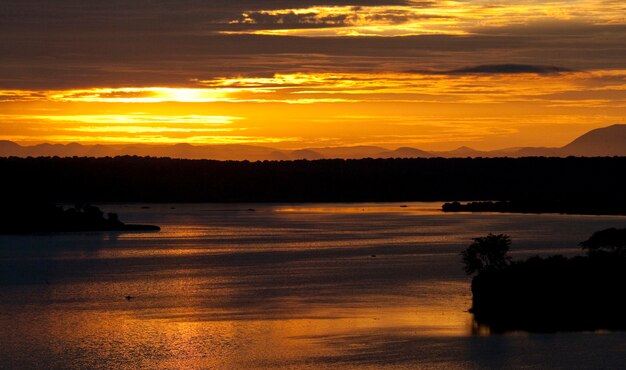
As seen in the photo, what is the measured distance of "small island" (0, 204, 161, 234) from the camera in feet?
474

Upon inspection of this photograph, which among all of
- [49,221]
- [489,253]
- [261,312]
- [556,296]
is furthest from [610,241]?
[49,221]

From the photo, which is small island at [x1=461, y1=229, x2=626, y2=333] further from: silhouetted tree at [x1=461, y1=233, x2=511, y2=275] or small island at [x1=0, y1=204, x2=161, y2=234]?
small island at [x1=0, y1=204, x2=161, y2=234]

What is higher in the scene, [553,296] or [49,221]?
[49,221]

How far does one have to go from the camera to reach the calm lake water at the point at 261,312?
1631 inches

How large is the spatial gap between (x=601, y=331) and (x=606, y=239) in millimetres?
19115

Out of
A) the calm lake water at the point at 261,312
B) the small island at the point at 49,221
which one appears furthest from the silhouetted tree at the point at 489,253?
the small island at the point at 49,221

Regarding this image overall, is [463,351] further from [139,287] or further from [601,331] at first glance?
[139,287]

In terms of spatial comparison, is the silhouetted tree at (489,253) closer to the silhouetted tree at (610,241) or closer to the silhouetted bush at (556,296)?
the silhouetted bush at (556,296)

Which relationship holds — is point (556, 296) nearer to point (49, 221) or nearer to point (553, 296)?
point (553, 296)

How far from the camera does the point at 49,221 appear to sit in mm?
145125

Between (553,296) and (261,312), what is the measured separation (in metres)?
14.5

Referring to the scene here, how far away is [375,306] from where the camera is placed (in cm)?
5578

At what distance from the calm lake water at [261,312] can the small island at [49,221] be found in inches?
1518

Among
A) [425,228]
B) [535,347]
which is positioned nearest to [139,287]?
[535,347]
